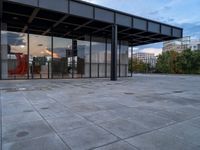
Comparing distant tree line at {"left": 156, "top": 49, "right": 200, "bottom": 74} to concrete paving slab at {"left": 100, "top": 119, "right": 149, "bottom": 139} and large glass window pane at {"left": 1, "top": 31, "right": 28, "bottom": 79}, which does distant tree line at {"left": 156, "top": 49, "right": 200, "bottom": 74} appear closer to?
large glass window pane at {"left": 1, "top": 31, "right": 28, "bottom": 79}

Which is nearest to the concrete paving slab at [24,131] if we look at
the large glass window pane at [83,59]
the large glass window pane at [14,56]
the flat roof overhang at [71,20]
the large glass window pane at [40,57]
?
the flat roof overhang at [71,20]

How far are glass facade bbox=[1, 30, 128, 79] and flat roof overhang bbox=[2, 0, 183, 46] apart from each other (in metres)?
1.05

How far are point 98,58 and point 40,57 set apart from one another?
7973mm

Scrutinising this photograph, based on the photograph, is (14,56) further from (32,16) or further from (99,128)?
(99,128)

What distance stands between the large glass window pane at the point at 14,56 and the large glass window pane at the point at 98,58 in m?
A: 8.90

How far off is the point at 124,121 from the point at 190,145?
185cm

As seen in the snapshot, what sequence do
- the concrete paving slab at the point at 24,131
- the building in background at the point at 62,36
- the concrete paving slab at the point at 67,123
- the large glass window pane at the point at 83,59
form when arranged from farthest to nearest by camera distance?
the large glass window pane at the point at 83,59, the building in background at the point at 62,36, the concrete paving slab at the point at 67,123, the concrete paving slab at the point at 24,131

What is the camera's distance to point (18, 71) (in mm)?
20203

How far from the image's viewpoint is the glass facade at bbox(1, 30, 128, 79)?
20078mm

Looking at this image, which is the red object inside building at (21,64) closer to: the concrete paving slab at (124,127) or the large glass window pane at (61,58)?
the large glass window pane at (61,58)

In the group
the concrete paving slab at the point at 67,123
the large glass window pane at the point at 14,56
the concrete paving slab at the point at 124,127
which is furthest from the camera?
the large glass window pane at the point at 14,56

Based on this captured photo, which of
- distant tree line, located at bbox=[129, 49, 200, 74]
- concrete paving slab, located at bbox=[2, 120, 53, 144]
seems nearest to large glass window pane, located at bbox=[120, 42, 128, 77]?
distant tree line, located at bbox=[129, 49, 200, 74]

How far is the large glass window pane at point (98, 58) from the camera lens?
2528 centimetres

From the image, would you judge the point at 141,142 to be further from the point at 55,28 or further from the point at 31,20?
the point at 55,28
